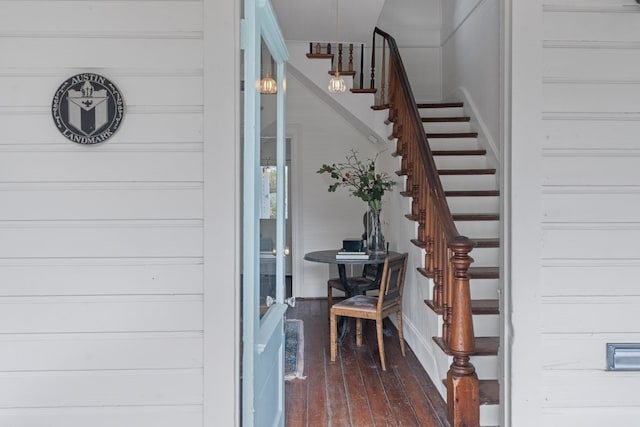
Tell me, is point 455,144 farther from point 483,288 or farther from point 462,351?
point 462,351

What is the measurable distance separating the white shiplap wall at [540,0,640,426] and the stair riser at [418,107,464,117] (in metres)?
3.44

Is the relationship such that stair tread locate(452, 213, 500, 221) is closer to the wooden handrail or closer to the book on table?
the wooden handrail

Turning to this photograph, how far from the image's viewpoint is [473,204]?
3.64m

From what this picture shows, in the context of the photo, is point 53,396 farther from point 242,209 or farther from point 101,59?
point 101,59

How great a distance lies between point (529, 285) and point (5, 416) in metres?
1.74

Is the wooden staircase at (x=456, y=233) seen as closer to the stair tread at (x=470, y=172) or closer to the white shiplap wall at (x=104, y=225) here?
the stair tread at (x=470, y=172)

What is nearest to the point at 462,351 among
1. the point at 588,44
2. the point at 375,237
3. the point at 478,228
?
the point at 478,228

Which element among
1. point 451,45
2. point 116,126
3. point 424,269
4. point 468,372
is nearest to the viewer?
point 116,126

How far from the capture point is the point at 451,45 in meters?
5.35

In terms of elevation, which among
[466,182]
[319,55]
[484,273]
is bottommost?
[484,273]

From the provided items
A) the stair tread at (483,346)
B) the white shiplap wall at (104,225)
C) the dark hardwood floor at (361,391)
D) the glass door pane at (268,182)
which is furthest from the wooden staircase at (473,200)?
the white shiplap wall at (104,225)

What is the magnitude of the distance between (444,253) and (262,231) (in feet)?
5.06

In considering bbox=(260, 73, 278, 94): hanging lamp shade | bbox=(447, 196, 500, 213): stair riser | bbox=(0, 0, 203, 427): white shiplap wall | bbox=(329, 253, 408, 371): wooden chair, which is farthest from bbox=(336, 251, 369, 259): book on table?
bbox=(0, 0, 203, 427): white shiplap wall

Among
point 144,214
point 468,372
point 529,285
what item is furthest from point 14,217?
point 468,372
